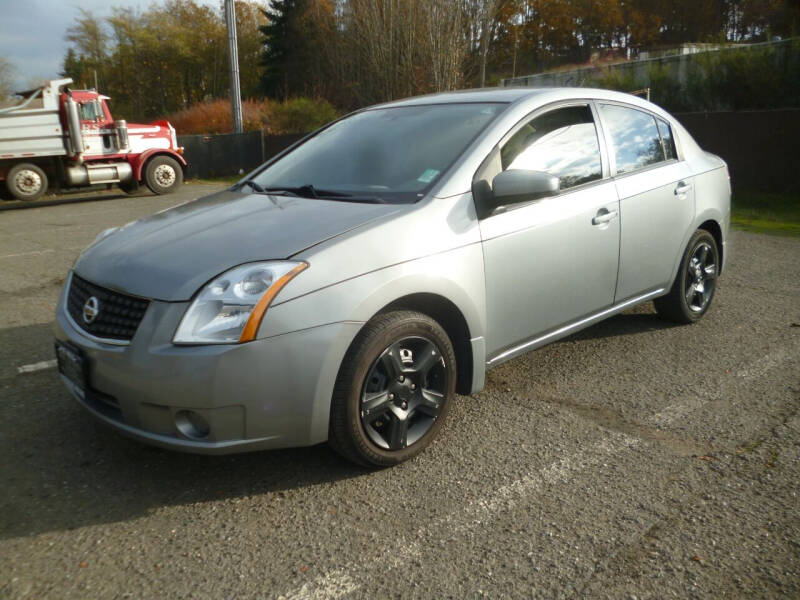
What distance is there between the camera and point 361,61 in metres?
28.9

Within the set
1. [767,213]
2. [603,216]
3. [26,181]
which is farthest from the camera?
[26,181]

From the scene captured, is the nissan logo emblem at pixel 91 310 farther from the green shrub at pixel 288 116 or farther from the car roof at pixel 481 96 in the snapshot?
the green shrub at pixel 288 116

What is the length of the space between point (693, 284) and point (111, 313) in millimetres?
3904

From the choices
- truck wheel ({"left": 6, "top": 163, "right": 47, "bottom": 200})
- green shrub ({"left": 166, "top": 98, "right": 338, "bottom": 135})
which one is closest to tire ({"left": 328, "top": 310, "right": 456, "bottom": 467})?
truck wheel ({"left": 6, "top": 163, "right": 47, "bottom": 200})

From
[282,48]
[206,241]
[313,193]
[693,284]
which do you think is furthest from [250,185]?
[282,48]

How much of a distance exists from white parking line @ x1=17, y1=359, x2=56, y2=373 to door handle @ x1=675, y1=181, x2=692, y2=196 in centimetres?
411

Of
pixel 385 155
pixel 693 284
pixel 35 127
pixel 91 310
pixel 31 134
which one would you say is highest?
pixel 35 127

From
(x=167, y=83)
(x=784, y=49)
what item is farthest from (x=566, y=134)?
(x=167, y=83)

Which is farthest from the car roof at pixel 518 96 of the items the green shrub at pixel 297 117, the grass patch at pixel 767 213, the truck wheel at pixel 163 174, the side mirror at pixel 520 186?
the green shrub at pixel 297 117

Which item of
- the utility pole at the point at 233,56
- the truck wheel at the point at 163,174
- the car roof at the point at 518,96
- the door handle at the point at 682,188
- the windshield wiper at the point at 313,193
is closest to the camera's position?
the windshield wiper at the point at 313,193

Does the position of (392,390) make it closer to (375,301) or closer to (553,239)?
(375,301)

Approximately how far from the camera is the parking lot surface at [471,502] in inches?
91.7

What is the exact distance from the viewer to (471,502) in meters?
2.80

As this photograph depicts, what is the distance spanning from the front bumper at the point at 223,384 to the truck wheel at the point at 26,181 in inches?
596
